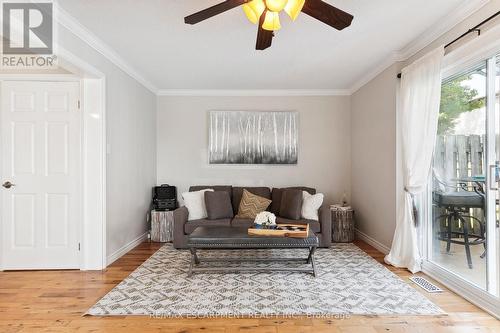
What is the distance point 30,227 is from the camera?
11.9ft

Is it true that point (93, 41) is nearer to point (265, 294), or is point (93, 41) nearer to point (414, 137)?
point (265, 294)

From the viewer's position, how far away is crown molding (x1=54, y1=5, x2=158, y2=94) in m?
2.88

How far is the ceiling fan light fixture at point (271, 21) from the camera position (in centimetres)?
212

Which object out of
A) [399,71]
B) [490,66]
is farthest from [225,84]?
[490,66]

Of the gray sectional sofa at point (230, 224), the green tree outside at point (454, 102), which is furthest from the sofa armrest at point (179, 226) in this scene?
the green tree outside at point (454, 102)

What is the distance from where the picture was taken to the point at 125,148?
4.27 m

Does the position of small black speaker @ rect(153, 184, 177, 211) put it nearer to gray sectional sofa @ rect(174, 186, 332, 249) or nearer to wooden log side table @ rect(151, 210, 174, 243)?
wooden log side table @ rect(151, 210, 174, 243)

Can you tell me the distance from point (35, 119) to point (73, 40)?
1177 millimetres

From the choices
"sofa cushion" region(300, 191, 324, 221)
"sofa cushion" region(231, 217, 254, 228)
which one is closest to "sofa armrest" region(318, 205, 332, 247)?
"sofa cushion" region(300, 191, 324, 221)

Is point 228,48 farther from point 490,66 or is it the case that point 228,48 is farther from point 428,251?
point 428,251

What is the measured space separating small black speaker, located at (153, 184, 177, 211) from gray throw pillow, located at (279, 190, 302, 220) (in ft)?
6.16

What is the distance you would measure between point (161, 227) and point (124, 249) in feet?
2.39

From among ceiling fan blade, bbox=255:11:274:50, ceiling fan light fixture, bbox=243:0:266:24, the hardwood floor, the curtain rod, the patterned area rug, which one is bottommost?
the hardwood floor

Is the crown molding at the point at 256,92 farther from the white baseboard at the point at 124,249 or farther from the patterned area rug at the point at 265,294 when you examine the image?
the patterned area rug at the point at 265,294
